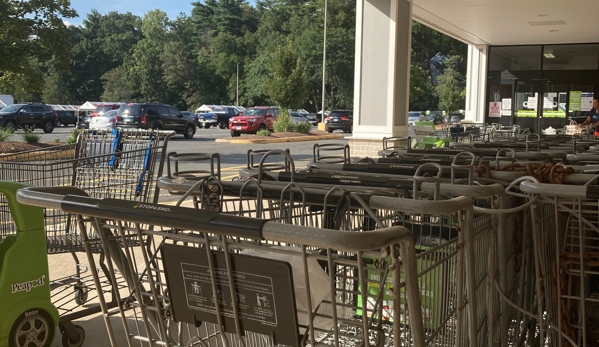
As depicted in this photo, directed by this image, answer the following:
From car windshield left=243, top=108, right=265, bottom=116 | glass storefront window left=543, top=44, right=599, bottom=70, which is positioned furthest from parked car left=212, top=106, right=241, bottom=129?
glass storefront window left=543, top=44, right=599, bottom=70

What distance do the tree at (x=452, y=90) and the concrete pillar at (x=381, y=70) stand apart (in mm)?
35883

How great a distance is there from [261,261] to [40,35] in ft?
63.2

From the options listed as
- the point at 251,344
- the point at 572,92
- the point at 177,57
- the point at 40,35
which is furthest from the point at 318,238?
the point at 177,57

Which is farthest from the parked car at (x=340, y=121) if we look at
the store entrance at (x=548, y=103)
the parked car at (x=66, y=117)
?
the store entrance at (x=548, y=103)

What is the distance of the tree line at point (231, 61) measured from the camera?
66.8 m

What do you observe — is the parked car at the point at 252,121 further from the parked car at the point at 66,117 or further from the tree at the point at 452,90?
the tree at the point at 452,90

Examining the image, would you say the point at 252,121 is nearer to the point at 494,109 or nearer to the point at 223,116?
the point at 494,109

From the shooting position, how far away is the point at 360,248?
140 centimetres

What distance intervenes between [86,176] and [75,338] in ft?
4.75

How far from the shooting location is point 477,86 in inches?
845

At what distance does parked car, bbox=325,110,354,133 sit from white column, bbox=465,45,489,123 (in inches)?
749

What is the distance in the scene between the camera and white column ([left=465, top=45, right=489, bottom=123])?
21.3m

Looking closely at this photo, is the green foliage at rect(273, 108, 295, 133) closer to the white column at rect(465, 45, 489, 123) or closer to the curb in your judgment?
the curb

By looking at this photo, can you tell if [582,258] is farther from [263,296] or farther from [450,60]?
[450,60]
